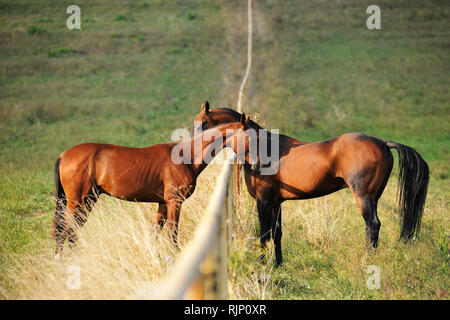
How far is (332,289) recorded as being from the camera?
182 inches

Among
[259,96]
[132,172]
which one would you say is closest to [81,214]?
[132,172]

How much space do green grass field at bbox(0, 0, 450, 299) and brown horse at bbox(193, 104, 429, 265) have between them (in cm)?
37

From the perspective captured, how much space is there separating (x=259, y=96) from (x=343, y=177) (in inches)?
600

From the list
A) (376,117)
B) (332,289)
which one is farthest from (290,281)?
A: (376,117)

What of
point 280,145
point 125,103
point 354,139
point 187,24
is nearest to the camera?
point 354,139

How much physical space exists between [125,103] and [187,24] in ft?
47.3

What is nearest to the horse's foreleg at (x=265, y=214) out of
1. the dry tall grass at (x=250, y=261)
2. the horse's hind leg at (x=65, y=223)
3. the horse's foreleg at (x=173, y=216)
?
the dry tall grass at (x=250, y=261)

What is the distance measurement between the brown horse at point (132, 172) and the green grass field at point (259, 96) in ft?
2.31

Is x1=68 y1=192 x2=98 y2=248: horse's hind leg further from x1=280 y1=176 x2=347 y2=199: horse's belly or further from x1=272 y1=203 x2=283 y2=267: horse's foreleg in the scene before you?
x1=280 y1=176 x2=347 y2=199: horse's belly

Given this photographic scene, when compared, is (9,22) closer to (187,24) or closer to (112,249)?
(187,24)

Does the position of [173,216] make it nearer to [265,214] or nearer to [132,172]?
[132,172]

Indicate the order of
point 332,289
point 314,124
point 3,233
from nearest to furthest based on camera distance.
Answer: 1. point 332,289
2. point 3,233
3. point 314,124

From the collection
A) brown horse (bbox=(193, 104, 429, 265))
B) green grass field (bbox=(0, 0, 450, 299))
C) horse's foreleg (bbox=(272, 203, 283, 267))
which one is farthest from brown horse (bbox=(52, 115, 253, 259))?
horse's foreleg (bbox=(272, 203, 283, 267))

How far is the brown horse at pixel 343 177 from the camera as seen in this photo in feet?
17.3
